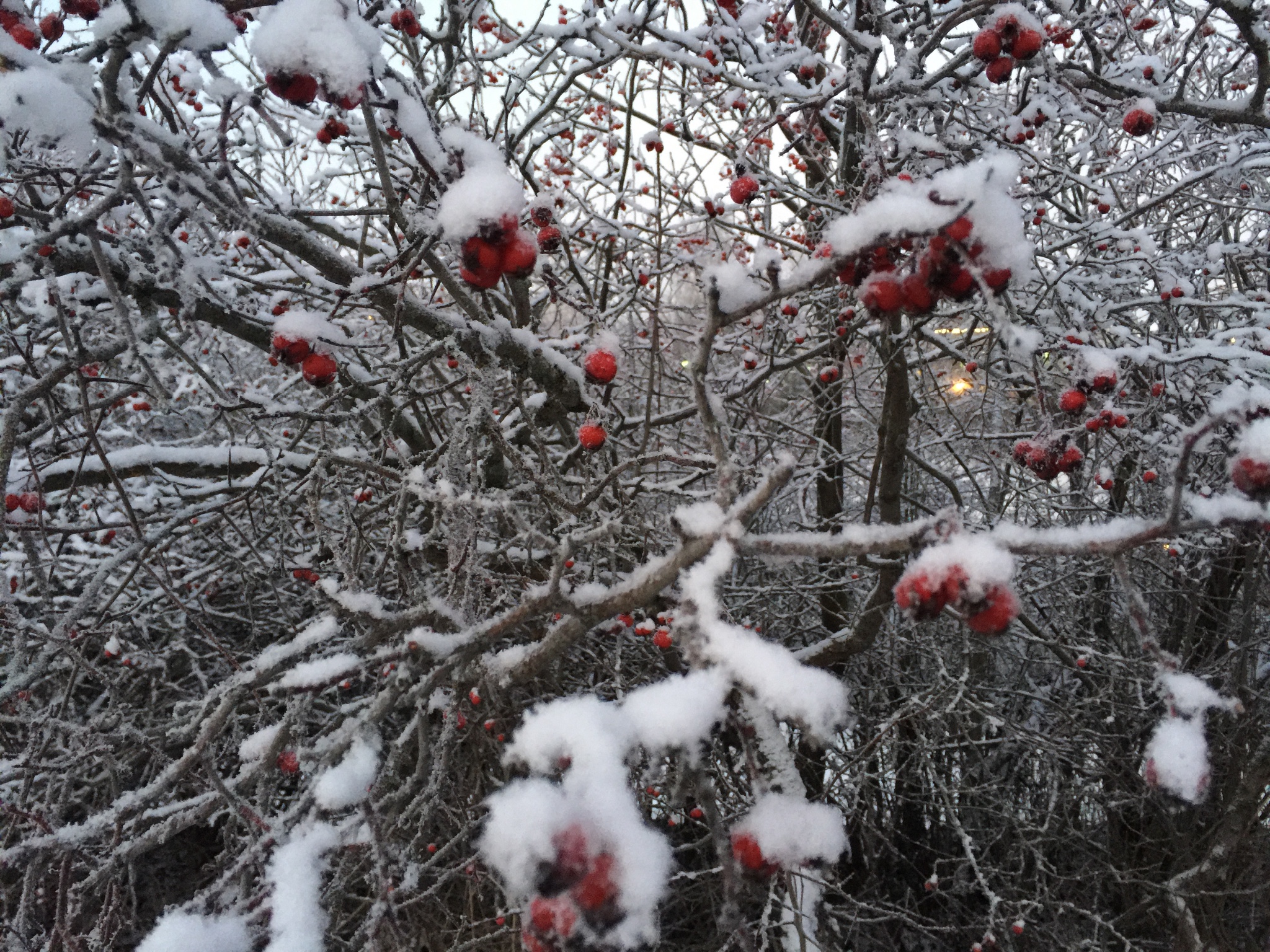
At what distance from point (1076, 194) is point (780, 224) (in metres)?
2.00

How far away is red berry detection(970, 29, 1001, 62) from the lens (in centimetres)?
160

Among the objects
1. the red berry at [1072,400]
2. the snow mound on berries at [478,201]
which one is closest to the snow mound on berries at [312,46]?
the snow mound on berries at [478,201]

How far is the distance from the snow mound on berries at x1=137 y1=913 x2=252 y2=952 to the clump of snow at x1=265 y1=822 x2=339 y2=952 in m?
0.07

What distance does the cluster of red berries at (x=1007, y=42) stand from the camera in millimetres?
1560

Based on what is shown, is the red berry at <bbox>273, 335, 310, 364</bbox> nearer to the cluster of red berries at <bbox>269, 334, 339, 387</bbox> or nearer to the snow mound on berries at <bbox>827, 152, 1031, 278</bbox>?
the cluster of red berries at <bbox>269, 334, 339, 387</bbox>

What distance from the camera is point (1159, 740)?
0.68 m

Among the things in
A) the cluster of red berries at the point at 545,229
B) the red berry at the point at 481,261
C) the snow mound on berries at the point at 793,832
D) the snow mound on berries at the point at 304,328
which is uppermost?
the cluster of red berries at the point at 545,229

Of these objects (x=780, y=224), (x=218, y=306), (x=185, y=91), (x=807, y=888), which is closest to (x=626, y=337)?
(x=780, y=224)

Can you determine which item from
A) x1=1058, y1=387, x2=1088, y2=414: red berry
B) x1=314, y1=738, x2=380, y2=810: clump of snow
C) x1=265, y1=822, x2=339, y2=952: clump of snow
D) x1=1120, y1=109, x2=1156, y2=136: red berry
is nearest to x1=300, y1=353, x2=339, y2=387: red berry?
x1=314, y1=738, x2=380, y2=810: clump of snow

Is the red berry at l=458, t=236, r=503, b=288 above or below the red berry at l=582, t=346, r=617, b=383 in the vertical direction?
below

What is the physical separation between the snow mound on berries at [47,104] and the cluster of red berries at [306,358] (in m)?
0.46

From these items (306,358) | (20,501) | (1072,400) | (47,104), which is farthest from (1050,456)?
(20,501)

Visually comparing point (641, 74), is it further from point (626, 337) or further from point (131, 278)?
point (131, 278)

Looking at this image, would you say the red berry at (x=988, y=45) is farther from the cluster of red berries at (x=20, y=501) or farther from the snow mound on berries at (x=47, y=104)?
the cluster of red berries at (x=20, y=501)
